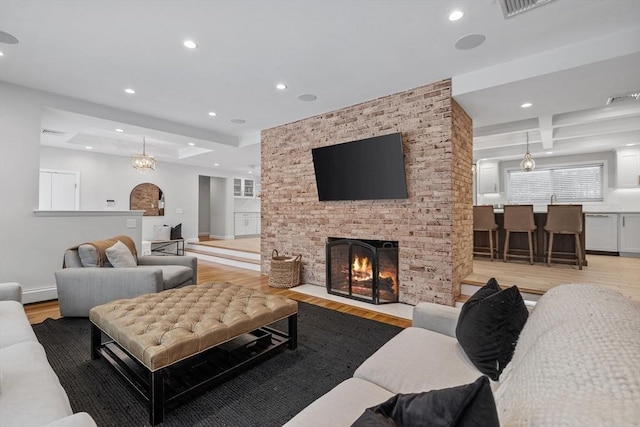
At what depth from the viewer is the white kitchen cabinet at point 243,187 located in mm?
9967

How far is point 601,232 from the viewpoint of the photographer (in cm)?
607

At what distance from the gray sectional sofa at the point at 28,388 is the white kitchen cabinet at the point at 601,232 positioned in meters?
7.87

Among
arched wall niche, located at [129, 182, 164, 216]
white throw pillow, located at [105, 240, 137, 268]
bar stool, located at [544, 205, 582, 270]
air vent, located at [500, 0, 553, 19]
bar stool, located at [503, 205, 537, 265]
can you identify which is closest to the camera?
air vent, located at [500, 0, 553, 19]

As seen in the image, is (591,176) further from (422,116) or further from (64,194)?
(64,194)

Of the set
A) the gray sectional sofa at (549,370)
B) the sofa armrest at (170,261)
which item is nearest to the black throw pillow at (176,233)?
the sofa armrest at (170,261)

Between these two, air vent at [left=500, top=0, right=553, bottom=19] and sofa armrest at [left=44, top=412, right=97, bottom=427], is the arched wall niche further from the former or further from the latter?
air vent at [left=500, top=0, right=553, bottom=19]

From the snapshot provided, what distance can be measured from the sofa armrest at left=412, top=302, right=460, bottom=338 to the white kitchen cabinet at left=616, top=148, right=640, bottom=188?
7174 millimetres

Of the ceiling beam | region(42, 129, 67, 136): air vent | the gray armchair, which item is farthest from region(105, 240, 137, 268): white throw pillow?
the ceiling beam

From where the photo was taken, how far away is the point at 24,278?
3.67 m

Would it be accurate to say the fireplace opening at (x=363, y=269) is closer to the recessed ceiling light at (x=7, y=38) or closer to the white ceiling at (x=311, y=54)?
the white ceiling at (x=311, y=54)

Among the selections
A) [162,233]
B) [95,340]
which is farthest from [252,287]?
[162,233]

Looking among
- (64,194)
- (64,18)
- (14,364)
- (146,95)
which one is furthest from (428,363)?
(64,194)

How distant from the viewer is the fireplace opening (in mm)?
3756

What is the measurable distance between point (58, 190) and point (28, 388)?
702 cm
